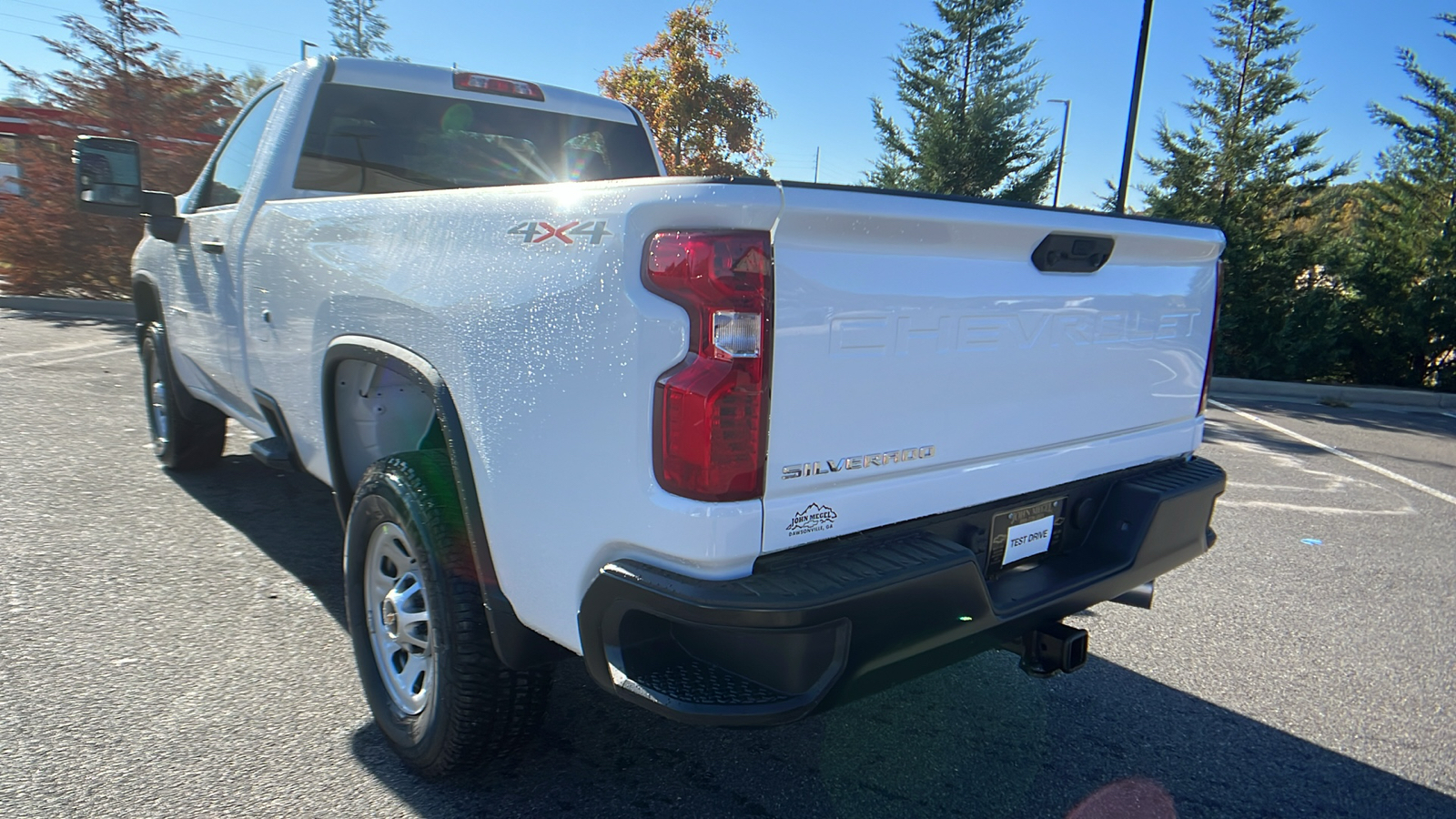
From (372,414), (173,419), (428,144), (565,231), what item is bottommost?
(173,419)

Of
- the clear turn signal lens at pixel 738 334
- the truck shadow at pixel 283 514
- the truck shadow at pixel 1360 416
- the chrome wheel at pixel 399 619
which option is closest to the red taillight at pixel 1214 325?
the clear turn signal lens at pixel 738 334

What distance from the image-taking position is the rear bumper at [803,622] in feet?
5.70

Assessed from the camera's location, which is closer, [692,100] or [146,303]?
[146,303]

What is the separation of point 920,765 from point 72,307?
551 inches

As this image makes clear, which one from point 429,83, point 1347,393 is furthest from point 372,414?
point 1347,393

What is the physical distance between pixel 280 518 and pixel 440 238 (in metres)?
2.97

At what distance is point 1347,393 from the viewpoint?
1200cm

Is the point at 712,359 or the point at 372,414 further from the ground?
the point at 712,359

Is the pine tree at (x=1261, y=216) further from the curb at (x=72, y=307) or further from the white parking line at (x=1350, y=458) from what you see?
the curb at (x=72, y=307)

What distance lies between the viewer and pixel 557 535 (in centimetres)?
197

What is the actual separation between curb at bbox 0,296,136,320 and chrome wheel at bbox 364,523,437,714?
12.2m

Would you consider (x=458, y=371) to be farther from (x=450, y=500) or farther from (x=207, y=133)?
(x=207, y=133)

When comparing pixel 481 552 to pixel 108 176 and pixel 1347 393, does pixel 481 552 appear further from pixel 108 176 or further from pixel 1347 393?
pixel 1347 393

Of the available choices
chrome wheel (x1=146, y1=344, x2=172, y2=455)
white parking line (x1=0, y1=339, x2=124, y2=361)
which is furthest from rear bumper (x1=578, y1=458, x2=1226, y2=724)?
white parking line (x1=0, y1=339, x2=124, y2=361)
